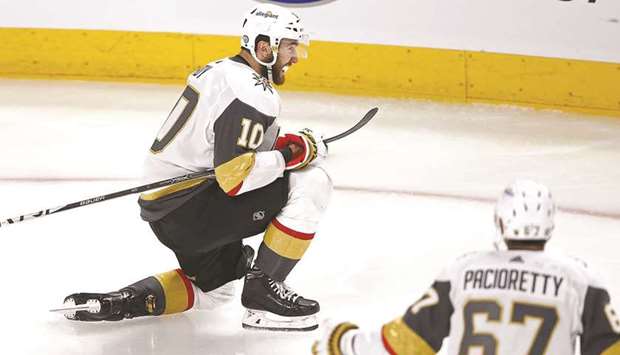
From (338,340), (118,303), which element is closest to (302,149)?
(118,303)

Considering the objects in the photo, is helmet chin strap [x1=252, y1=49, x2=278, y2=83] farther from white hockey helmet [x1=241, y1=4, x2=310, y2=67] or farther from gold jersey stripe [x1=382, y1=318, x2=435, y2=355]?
gold jersey stripe [x1=382, y1=318, x2=435, y2=355]

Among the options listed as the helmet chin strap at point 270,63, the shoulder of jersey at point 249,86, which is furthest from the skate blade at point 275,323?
the helmet chin strap at point 270,63

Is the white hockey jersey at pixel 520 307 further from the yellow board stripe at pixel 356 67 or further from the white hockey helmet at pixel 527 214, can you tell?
the yellow board stripe at pixel 356 67

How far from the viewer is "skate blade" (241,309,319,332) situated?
11.1 feet

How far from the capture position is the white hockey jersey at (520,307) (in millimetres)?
2018

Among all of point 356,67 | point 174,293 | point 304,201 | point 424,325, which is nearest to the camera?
point 424,325

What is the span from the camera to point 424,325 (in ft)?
6.97

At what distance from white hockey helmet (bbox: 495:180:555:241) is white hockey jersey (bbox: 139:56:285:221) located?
1.23 meters

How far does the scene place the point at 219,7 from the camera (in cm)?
682

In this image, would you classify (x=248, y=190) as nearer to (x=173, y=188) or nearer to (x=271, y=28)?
(x=173, y=188)

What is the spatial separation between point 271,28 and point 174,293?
30.4 inches

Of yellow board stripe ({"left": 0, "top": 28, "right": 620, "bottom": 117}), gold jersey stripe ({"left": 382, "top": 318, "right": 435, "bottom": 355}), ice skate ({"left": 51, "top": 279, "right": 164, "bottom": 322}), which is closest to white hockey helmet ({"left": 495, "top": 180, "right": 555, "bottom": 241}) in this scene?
gold jersey stripe ({"left": 382, "top": 318, "right": 435, "bottom": 355})

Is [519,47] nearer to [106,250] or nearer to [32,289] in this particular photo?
[106,250]

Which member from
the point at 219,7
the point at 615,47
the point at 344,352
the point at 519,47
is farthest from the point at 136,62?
the point at 344,352
